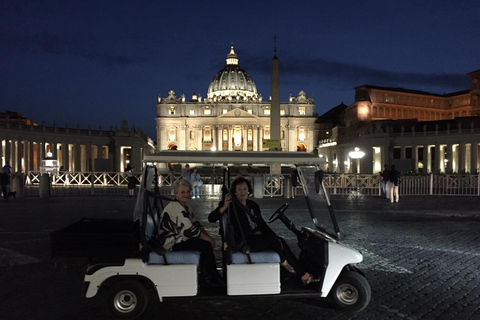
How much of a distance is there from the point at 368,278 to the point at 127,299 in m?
3.91

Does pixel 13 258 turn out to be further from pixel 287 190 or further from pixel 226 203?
pixel 287 190

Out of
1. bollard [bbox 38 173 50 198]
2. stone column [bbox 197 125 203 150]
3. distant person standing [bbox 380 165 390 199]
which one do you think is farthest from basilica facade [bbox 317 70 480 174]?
stone column [bbox 197 125 203 150]

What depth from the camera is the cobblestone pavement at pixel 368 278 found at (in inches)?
235

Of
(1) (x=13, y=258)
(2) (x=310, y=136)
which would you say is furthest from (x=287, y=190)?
(2) (x=310, y=136)

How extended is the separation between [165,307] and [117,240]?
118 cm

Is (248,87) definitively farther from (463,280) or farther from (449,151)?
(463,280)

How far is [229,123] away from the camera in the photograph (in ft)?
398

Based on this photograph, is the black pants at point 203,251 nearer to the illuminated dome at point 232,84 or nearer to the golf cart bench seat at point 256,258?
the golf cart bench seat at point 256,258

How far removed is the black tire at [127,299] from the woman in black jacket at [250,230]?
1.30 m

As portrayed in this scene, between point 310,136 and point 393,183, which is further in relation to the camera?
point 310,136

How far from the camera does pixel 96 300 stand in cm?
654

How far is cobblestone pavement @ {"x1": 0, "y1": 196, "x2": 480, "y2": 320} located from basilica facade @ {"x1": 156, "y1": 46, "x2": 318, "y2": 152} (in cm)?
10662

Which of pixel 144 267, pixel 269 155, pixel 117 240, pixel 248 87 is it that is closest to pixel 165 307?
pixel 144 267

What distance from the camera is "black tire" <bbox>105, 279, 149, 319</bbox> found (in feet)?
19.0
